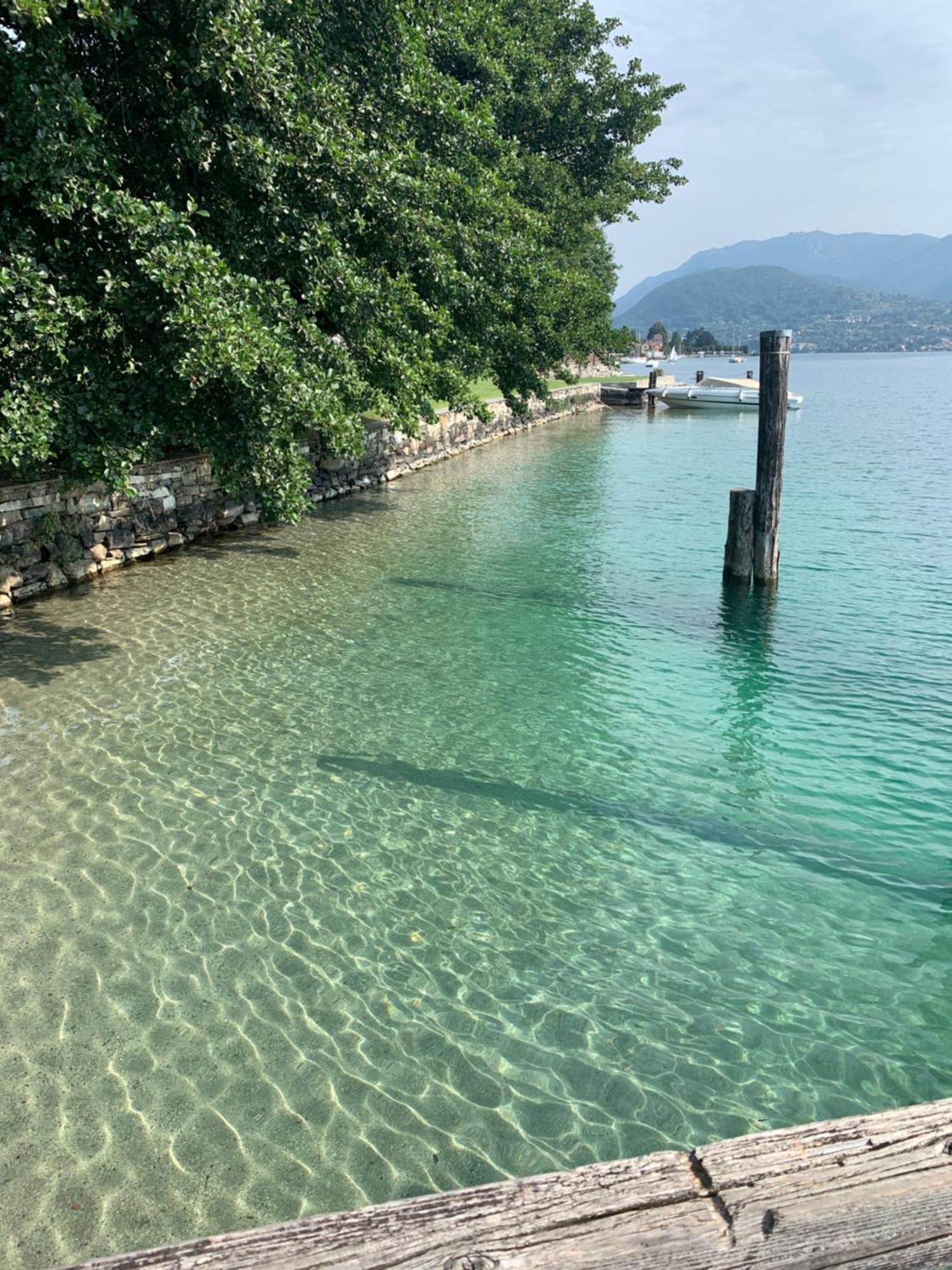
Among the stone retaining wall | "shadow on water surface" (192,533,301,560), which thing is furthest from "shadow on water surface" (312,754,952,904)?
"shadow on water surface" (192,533,301,560)

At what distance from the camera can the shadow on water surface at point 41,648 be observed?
10297 millimetres

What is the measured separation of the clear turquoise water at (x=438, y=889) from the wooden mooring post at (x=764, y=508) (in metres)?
0.73

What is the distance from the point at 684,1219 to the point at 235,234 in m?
12.8

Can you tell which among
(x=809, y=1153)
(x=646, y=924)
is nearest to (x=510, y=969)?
(x=646, y=924)

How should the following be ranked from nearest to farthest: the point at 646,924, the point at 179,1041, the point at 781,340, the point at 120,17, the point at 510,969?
the point at 179,1041 < the point at 510,969 < the point at 646,924 < the point at 120,17 < the point at 781,340

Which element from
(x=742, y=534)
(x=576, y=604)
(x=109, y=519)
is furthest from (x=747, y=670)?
(x=109, y=519)

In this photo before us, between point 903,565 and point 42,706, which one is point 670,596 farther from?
point 42,706

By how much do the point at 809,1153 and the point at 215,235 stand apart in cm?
1303

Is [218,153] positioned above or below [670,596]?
above

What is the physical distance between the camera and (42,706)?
9336mm

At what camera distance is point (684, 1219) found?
229 cm

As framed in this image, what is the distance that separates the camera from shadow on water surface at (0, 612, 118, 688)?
10297 mm

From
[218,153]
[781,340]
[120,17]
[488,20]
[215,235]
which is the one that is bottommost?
[781,340]

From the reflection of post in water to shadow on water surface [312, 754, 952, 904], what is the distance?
2.61 feet
